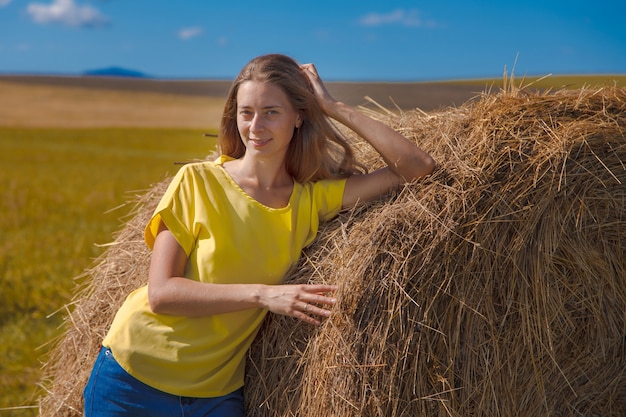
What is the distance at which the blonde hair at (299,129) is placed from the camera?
115 inches

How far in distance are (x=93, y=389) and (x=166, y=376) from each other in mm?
309

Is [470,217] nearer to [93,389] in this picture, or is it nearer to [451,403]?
[451,403]

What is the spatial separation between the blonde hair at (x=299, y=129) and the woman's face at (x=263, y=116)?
32mm

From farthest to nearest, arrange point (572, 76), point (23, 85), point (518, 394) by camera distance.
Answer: point (23, 85), point (572, 76), point (518, 394)

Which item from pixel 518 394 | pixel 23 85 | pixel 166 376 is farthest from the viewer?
pixel 23 85

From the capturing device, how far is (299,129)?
307cm

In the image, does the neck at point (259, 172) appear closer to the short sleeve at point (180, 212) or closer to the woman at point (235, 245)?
the woman at point (235, 245)

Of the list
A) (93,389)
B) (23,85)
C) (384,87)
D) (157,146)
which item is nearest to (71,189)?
(384,87)

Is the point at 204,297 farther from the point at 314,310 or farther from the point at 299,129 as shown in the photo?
the point at 299,129

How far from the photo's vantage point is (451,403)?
286 cm

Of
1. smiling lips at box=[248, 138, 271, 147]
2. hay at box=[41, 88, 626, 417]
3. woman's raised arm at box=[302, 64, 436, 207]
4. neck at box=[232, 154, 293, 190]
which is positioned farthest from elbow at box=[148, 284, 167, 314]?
woman's raised arm at box=[302, 64, 436, 207]

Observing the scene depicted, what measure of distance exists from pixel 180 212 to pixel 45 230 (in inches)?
317

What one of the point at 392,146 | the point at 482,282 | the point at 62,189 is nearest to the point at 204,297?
the point at 392,146

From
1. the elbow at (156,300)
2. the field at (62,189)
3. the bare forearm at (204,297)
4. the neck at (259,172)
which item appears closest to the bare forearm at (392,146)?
the field at (62,189)
